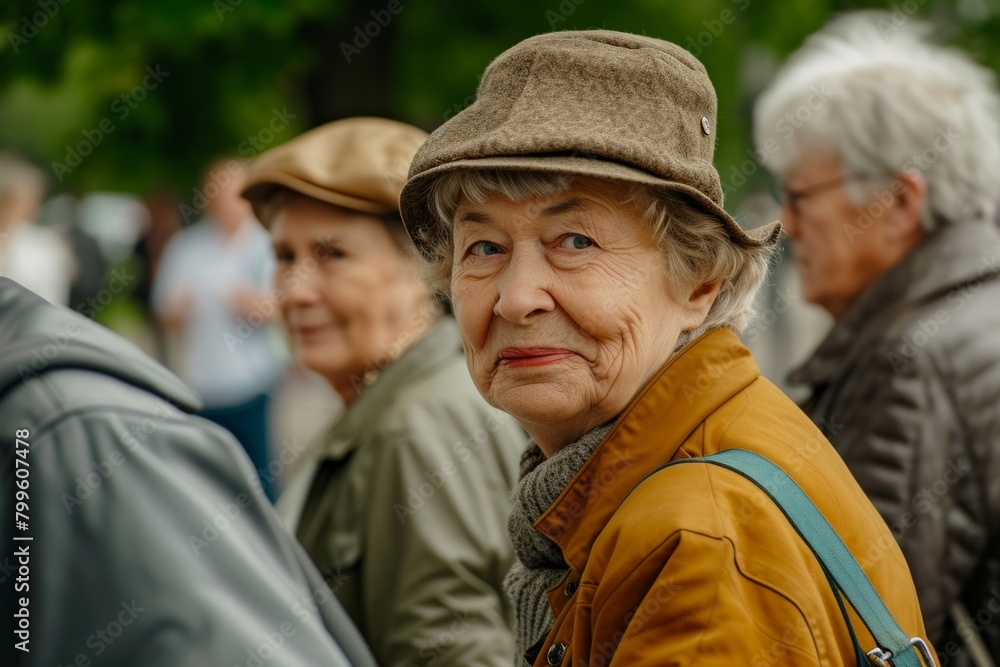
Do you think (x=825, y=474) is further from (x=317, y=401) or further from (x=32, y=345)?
(x=317, y=401)

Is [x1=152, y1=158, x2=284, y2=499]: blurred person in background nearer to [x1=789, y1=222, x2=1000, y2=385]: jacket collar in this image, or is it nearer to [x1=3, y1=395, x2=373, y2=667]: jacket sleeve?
[x1=789, y1=222, x2=1000, y2=385]: jacket collar

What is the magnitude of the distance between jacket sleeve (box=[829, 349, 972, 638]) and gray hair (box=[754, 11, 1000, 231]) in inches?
27.3

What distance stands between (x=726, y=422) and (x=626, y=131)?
1.62 ft

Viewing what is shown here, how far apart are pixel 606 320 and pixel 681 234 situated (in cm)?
20

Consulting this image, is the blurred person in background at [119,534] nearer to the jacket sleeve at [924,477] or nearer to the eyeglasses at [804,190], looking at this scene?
the jacket sleeve at [924,477]

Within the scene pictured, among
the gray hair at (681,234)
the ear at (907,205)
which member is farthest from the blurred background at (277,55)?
the gray hair at (681,234)

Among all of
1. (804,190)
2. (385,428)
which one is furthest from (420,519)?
(804,190)

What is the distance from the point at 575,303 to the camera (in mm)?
2113

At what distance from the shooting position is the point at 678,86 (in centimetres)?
207

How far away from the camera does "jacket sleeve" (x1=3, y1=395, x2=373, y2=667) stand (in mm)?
1420

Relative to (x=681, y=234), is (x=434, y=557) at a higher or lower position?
lower

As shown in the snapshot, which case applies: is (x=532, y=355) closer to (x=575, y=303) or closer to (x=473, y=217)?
(x=575, y=303)

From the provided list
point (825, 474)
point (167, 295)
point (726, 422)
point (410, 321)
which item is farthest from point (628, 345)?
point (167, 295)

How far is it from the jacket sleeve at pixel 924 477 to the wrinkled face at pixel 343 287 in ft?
4.57
